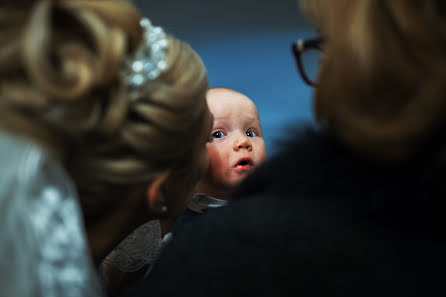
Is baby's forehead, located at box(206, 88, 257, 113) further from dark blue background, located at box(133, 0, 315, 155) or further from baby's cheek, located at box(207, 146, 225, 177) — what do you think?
dark blue background, located at box(133, 0, 315, 155)

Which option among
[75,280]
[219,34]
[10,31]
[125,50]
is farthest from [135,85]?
[219,34]

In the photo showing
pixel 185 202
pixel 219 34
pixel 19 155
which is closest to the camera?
pixel 19 155

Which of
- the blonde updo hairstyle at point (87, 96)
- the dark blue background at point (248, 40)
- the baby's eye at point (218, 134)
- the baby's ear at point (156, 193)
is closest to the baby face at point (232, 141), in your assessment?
the baby's eye at point (218, 134)

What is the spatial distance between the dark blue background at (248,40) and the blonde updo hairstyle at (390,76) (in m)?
1.33

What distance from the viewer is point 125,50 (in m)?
0.63

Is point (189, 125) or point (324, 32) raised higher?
point (324, 32)

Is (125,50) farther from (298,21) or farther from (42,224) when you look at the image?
(298,21)

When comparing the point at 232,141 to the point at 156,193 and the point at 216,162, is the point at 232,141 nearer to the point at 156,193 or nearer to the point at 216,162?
the point at 216,162

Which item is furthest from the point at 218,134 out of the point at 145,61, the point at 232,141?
the point at 145,61

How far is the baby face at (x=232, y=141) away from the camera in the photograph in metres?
1.40

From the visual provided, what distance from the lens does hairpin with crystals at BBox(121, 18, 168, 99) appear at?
0.63m

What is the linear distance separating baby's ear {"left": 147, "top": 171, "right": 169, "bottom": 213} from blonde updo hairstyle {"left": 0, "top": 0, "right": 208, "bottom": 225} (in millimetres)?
36

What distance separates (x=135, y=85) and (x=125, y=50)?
0.05 m

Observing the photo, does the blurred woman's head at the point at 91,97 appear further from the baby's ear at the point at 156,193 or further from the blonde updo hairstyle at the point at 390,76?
the blonde updo hairstyle at the point at 390,76
